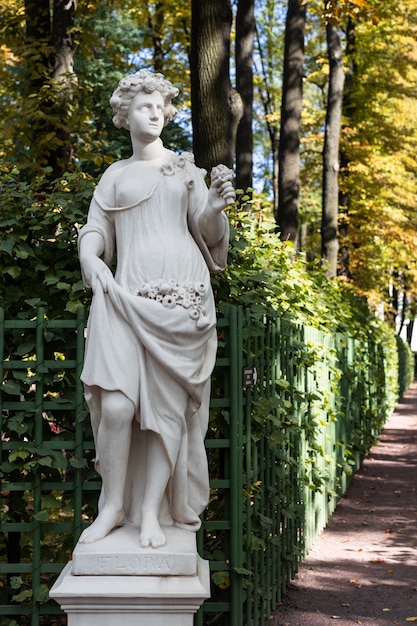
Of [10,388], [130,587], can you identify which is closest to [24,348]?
[10,388]

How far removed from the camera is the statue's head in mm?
4391

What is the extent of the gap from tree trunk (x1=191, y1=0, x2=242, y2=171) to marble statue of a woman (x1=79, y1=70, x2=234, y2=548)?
3.62 metres

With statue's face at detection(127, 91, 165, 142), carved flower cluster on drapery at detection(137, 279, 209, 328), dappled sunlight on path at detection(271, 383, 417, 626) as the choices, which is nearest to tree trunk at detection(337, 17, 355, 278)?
dappled sunlight on path at detection(271, 383, 417, 626)

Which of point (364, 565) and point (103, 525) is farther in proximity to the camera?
point (364, 565)

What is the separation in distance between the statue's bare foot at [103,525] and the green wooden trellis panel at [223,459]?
0.88m

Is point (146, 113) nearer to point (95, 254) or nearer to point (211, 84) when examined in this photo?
point (95, 254)

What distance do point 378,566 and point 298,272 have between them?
8.79ft

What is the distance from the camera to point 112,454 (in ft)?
13.6

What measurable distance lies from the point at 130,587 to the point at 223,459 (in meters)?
1.70

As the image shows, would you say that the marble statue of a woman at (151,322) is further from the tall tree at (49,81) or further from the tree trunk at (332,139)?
the tree trunk at (332,139)

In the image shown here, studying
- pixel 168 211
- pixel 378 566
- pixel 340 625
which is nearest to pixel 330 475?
pixel 378 566

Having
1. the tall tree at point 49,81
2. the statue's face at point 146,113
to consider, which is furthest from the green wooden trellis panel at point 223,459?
the tall tree at point 49,81

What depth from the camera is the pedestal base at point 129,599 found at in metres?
3.96

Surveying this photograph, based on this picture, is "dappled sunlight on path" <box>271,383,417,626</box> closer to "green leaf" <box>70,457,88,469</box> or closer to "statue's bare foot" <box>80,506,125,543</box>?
"green leaf" <box>70,457,88,469</box>
